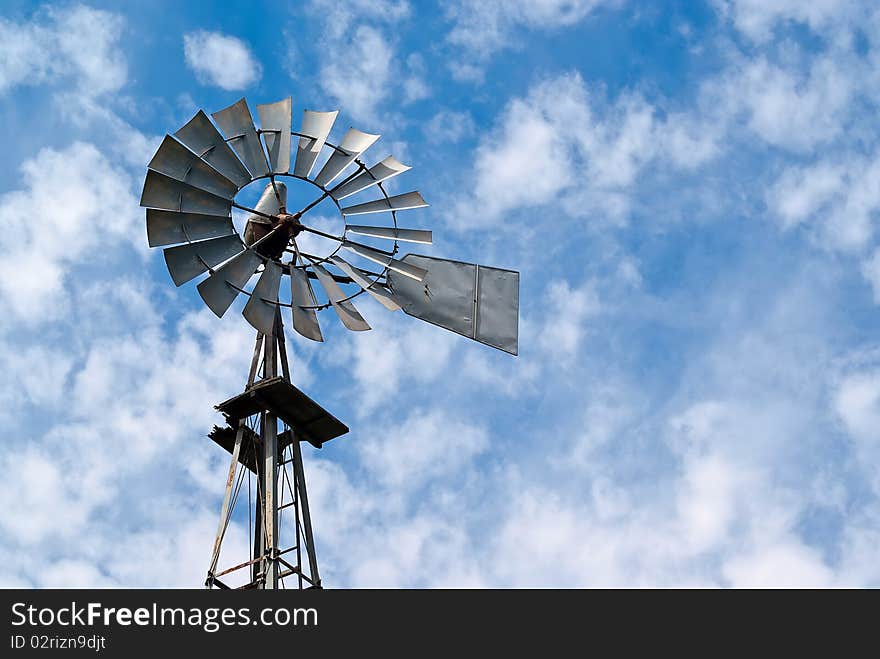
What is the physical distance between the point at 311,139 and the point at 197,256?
2.52 metres

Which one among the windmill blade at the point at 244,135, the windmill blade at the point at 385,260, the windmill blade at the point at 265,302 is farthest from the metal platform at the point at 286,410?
the windmill blade at the point at 244,135

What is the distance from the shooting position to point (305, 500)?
16.1 m

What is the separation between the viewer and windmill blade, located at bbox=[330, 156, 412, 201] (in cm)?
1725

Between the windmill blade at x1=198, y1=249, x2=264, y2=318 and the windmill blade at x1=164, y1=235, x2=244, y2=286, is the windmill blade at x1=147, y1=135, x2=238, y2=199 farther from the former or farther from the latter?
the windmill blade at x1=198, y1=249, x2=264, y2=318

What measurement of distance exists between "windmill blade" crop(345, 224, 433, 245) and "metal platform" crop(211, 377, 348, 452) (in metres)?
2.62

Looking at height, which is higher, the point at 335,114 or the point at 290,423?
the point at 335,114

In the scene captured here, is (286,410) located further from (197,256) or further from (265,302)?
(197,256)

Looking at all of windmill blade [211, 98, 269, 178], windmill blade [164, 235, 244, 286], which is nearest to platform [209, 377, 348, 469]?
windmill blade [164, 235, 244, 286]

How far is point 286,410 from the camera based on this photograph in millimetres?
16266

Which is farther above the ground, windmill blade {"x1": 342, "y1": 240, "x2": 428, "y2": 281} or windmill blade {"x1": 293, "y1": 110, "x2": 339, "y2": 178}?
windmill blade {"x1": 293, "y1": 110, "x2": 339, "y2": 178}

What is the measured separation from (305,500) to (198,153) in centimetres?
481
